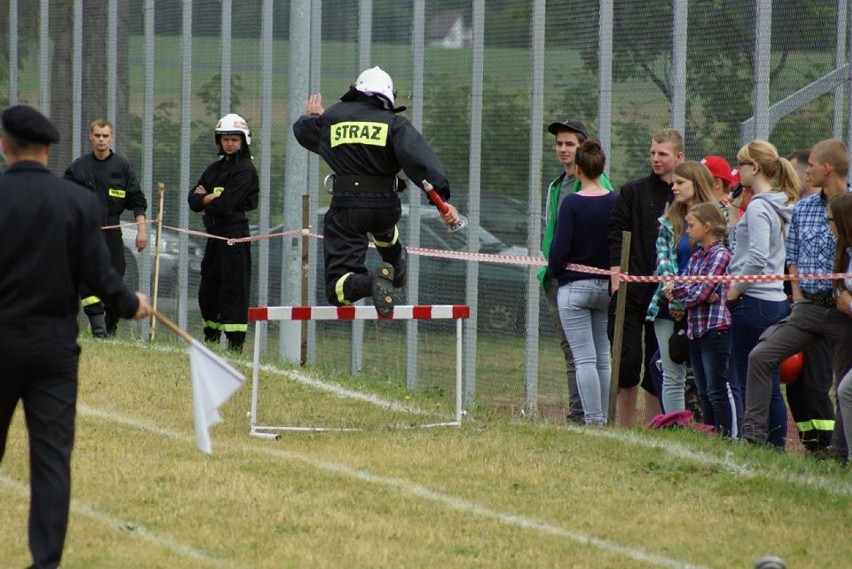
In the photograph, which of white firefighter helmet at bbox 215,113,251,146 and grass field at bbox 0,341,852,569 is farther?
white firefighter helmet at bbox 215,113,251,146

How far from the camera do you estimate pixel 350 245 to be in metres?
11.4

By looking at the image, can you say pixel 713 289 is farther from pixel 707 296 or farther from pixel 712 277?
pixel 712 277

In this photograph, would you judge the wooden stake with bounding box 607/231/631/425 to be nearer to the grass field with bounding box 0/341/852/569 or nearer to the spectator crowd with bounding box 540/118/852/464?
Answer: the spectator crowd with bounding box 540/118/852/464

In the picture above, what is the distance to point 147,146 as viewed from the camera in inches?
813

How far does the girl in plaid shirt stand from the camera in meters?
10.4

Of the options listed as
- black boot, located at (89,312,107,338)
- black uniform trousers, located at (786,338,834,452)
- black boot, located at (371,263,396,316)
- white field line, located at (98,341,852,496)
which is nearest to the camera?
white field line, located at (98,341,852,496)

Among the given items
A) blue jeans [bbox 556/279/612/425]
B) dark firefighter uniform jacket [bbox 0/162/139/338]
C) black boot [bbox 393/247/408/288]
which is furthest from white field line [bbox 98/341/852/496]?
dark firefighter uniform jacket [bbox 0/162/139/338]

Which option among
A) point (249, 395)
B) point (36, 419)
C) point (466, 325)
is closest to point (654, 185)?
point (249, 395)

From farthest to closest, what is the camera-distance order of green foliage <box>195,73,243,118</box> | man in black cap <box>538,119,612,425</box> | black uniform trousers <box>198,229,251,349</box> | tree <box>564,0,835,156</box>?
1. green foliage <box>195,73,243,118</box>
2. black uniform trousers <box>198,229,251,349</box>
3. tree <box>564,0,835,156</box>
4. man in black cap <box>538,119,612,425</box>

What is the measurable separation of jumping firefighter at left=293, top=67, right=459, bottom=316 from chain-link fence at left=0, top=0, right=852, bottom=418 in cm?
323

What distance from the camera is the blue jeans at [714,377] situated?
34.2 ft

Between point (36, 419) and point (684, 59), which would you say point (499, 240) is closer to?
point (684, 59)

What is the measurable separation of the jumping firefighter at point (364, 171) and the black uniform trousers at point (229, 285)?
4.73m

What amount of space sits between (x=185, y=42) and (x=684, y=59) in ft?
27.6
